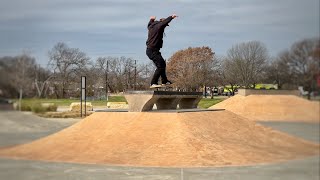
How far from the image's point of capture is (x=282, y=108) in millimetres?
1912

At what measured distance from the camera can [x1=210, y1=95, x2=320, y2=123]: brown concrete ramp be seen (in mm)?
1677

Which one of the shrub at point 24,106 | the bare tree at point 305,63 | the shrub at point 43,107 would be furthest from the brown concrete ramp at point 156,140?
the bare tree at point 305,63

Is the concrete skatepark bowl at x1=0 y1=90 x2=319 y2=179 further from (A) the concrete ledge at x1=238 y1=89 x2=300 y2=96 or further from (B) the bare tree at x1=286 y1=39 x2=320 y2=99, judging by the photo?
(B) the bare tree at x1=286 y1=39 x2=320 y2=99

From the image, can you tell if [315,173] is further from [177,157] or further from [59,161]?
[177,157]

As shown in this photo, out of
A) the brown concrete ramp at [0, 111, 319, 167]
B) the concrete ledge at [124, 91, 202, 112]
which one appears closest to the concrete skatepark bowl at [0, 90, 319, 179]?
the brown concrete ramp at [0, 111, 319, 167]

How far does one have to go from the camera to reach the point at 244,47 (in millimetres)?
2654

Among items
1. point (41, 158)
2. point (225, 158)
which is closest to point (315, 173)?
point (41, 158)

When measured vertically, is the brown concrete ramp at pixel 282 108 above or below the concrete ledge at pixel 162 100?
above

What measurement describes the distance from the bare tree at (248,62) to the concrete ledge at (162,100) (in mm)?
2871

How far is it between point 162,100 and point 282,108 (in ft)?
23.4

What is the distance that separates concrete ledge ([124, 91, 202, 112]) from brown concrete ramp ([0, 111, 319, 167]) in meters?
0.35

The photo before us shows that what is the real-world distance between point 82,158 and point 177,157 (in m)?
1.59

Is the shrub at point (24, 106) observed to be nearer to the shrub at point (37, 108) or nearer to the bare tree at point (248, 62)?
the shrub at point (37, 108)

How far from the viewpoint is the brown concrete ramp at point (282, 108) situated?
5.50 ft
